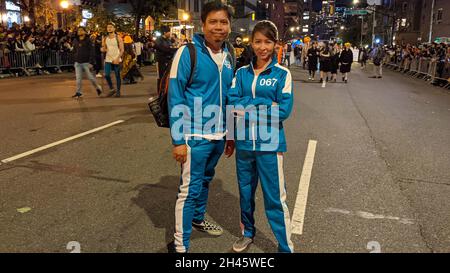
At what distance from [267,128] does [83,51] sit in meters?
9.59

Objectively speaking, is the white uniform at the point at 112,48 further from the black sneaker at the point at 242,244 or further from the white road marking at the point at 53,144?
the black sneaker at the point at 242,244

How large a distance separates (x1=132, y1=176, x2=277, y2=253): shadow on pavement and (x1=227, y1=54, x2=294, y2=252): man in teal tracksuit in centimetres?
45

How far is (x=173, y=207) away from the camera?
4.29 metres

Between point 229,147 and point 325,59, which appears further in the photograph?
point 325,59

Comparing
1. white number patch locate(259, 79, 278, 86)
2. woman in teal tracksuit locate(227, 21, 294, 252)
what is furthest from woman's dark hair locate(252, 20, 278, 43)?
white number patch locate(259, 79, 278, 86)

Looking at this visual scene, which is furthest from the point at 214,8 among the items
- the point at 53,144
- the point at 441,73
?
the point at 441,73

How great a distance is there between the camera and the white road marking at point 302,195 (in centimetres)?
391

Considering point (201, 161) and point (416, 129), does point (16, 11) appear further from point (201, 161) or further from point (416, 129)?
point (201, 161)

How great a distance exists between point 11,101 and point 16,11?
1837 centimetres

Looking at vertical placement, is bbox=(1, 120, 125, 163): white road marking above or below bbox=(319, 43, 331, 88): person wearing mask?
below

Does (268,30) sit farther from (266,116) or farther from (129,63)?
(129,63)

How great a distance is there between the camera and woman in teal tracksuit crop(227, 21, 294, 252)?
3.12m

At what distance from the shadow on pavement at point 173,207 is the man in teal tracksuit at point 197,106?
0.50 m

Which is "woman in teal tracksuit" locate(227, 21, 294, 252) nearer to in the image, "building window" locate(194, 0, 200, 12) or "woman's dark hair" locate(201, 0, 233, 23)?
Result: "woman's dark hair" locate(201, 0, 233, 23)
